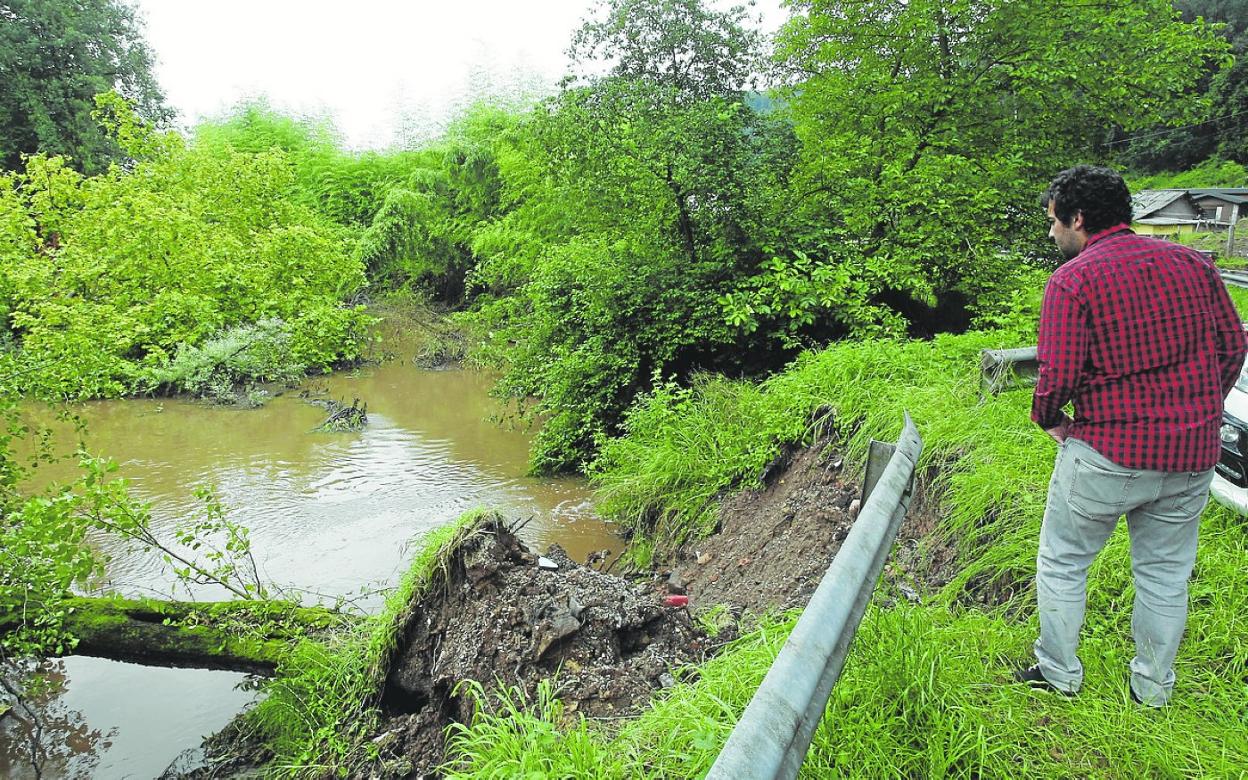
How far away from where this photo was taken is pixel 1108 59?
999 cm

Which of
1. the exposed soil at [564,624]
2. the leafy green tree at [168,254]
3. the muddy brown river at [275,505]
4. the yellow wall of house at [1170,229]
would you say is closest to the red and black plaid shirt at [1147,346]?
the exposed soil at [564,624]

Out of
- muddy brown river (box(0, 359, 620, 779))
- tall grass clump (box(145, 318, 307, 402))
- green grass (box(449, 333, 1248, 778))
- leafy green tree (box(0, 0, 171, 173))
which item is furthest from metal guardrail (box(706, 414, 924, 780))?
leafy green tree (box(0, 0, 171, 173))

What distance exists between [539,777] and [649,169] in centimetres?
758

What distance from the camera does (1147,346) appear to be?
2.32 metres

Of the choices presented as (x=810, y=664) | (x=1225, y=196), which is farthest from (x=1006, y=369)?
(x=1225, y=196)

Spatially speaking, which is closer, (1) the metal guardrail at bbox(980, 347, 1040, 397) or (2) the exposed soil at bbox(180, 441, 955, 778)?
(2) the exposed soil at bbox(180, 441, 955, 778)

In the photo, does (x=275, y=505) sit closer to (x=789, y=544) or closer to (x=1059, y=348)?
(x=789, y=544)

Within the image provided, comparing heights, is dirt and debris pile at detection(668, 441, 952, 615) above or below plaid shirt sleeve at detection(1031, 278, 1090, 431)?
below

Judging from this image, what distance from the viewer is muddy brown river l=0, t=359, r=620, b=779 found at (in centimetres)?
486

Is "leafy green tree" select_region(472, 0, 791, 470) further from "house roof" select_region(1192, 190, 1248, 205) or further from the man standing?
"house roof" select_region(1192, 190, 1248, 205)

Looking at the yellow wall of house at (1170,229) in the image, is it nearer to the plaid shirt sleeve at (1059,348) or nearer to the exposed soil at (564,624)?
the exposed soil at (564,624)

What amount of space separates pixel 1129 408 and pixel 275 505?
29.7 ft

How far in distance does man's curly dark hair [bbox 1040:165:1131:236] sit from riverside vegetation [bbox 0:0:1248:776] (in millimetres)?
1508

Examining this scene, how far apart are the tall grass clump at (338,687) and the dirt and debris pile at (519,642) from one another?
0.09m
